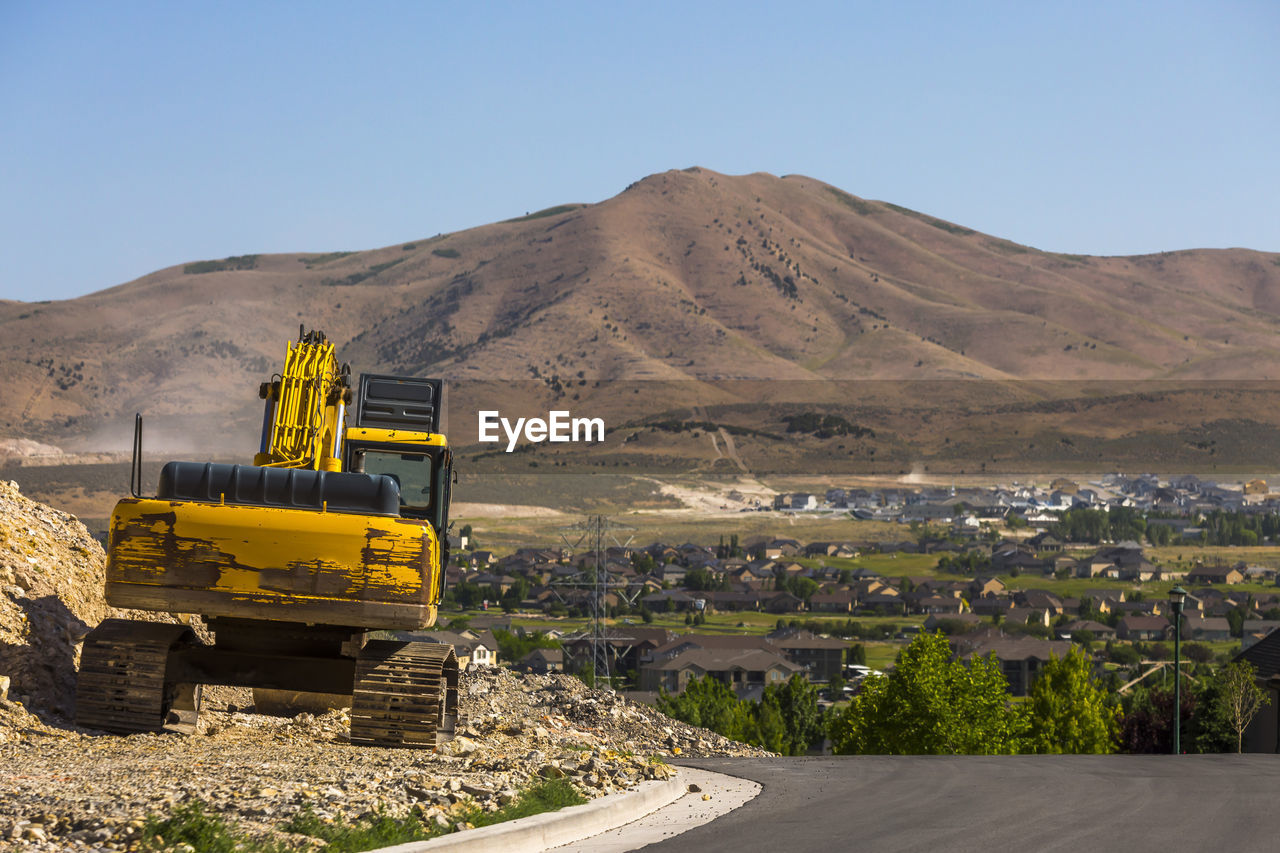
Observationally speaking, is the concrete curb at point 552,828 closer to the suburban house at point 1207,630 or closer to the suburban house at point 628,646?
the suburban house at point 628,646

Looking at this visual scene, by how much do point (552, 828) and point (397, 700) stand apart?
179 inches

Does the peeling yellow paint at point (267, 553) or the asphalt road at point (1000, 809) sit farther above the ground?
the peeling yellow paint at point (267, 553)

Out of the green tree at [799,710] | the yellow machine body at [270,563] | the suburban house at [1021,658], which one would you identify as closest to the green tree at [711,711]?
the green tree at [799,710]

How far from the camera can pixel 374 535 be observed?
14922 millimetres

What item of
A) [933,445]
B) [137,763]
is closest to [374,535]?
[137,763]

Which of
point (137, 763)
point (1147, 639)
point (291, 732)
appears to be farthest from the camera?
point (1147, 639)

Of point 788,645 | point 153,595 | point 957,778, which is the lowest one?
point 788,645

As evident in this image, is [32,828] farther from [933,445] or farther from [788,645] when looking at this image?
[933,445]

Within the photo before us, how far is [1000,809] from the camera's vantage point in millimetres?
14406

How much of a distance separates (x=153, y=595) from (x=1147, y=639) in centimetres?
11523

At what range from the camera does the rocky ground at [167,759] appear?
10.7 metres

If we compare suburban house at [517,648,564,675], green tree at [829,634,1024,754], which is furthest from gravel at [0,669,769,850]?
suburban house at [517,648,564,675]

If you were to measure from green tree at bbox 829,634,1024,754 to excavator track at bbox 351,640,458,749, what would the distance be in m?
36.7

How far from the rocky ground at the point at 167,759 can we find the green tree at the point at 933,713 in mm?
28188
